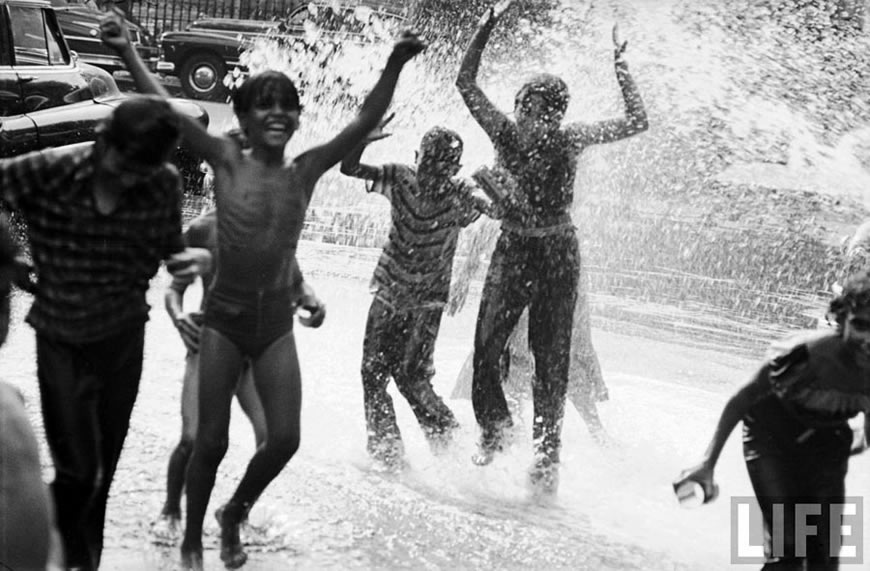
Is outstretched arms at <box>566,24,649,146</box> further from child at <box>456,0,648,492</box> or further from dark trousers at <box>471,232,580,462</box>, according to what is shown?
dark trousers at <box>471,232,580,462</box>

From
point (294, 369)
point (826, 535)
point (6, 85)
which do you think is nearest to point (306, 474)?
point (294, 369)

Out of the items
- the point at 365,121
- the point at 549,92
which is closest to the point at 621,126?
the point at 549,92

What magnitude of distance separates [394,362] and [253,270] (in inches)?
73.8

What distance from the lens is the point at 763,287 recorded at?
40.5ft

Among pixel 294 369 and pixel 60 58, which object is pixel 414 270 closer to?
pixel 294 369

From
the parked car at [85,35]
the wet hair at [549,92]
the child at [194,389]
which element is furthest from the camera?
the parked car at [85,35]

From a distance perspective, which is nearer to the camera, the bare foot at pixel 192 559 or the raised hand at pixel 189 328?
the bare foot at pixel 192 559

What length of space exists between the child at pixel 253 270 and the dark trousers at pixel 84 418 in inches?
12.4

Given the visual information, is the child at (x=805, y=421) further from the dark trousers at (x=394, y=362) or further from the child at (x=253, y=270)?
the dark trousers at (x=394, y=362)

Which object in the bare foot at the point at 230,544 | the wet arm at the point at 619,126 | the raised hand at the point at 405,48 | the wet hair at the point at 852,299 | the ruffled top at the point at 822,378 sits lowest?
the bare foot at the point at 230,544

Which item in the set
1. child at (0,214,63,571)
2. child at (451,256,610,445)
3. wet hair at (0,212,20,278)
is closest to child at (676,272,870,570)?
wet hair at (0,212,20,278)

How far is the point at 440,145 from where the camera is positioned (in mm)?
5852

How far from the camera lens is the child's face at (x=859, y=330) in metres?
3.61

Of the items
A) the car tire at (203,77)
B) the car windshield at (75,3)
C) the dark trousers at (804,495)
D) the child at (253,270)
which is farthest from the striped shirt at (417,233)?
the car windshield at (75,3)
